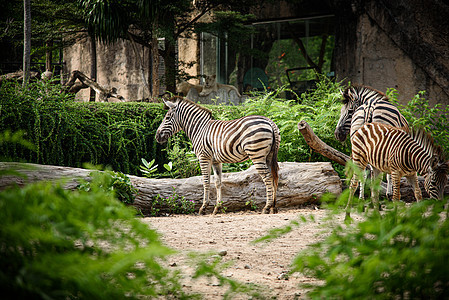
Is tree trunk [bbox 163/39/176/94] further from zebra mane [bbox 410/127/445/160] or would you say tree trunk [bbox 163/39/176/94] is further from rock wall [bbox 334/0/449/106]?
zebra mane [bbox 410/127/445/160]

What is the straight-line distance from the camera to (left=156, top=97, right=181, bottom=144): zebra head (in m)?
7.29

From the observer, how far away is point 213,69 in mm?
19125

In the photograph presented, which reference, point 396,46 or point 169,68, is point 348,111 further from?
point 169,68

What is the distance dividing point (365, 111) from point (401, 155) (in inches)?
53.0

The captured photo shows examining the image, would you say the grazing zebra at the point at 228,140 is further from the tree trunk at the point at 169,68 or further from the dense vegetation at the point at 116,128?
the tree trunk at the point at 169,68

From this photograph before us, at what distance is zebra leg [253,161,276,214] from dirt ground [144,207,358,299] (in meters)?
0.31

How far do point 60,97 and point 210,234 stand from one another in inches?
178

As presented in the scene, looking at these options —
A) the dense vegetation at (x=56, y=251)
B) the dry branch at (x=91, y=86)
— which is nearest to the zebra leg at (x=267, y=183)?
the dense vegetation at (x=56, y=251)

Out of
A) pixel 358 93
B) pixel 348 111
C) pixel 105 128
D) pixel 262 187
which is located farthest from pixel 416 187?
pixel 105 128

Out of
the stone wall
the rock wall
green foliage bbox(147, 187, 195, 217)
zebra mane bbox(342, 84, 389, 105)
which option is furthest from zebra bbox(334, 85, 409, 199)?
the stone wall

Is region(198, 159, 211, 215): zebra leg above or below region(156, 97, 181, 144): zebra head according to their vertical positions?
below

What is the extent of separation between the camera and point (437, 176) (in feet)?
16.9

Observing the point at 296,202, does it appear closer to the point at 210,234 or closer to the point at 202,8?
the point at 210,234

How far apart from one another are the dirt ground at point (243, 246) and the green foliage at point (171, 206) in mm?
321
